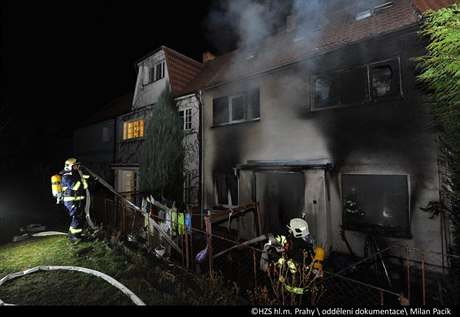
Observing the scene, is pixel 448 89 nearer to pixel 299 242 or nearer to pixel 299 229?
pixel 299 229

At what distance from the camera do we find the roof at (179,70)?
523 inches

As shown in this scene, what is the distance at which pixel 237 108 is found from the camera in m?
10.6

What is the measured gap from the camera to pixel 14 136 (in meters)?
24.6

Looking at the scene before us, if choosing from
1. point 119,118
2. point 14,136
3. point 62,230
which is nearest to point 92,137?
point 119,118

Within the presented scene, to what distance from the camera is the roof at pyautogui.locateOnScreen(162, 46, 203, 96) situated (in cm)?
1327

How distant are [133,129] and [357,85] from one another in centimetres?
1320

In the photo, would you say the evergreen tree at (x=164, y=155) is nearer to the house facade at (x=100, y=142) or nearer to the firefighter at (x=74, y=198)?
the firefighter at (x=74, y=198)

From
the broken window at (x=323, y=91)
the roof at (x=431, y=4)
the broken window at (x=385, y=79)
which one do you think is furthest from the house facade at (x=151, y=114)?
the roof at (x=431, y=4)

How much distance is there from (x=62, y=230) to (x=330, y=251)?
916 cm

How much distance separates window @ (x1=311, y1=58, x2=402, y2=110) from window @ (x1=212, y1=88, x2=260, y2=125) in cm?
248

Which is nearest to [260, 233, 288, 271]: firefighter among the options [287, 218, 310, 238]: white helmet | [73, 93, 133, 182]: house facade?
[287, 218, 310, 238]: white helmet

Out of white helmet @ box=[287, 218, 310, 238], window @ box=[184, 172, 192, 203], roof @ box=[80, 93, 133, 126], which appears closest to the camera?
white helmet @ box=[287, 218, 310, 238]

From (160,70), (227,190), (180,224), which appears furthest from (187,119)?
(180,224)

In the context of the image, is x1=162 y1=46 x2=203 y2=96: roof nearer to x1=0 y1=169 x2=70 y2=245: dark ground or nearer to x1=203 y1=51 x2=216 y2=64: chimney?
x1=203 y1=51 x2=216 y2=64: chimney
